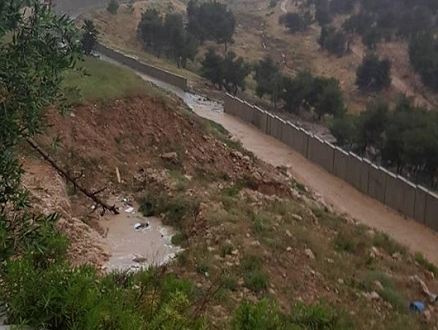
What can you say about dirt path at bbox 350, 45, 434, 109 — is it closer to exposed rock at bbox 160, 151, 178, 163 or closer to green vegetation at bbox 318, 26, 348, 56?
green vegetation at bbox 318, 26, 348, 56

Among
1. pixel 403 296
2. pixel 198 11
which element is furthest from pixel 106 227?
pixel 198 11

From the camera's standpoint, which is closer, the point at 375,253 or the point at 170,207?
the point at 170,207

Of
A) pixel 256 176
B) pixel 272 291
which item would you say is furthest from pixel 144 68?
pixel 272 291

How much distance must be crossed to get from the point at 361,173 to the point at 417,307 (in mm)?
18999

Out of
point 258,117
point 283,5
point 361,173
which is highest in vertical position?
point 283,5

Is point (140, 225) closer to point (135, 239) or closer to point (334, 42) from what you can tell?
point (135, 239)

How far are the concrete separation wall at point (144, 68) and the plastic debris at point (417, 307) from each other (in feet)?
128

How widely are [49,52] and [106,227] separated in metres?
11.8

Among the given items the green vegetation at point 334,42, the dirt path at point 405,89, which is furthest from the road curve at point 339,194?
the green vegetation at point 334,42

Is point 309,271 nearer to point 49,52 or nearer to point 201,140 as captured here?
point 49,52

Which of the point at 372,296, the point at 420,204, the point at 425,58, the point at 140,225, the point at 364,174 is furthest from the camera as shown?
the point at 425,58

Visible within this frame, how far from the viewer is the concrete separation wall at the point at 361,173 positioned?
30530 millimetres

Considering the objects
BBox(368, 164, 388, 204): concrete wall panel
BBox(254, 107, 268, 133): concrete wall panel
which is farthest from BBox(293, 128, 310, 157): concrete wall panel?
BBox(368, 164, 388, 204): concrete wall panel

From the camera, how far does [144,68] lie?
5766cm
